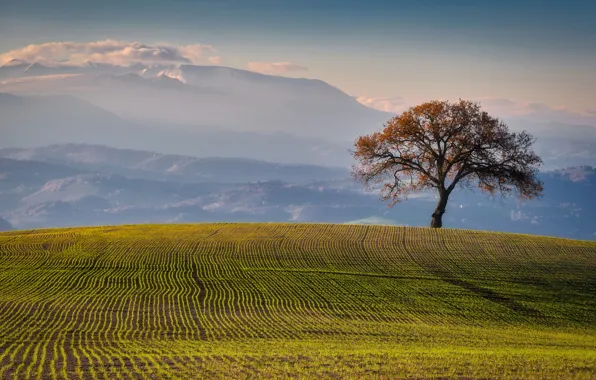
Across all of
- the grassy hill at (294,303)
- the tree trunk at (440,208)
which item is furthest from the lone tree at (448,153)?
the grassy hill at (294,303)

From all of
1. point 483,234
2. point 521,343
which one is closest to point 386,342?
point 521,343

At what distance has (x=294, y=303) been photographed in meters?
46.6

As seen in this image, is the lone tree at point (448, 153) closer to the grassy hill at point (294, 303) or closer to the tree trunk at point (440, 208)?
the tree trunk at point (440, 208)

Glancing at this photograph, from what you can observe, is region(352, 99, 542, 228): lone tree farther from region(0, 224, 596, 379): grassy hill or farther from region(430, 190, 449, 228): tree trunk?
region(0, 224, 596, 379): grassy hill

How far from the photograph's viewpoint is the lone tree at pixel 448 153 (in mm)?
72625

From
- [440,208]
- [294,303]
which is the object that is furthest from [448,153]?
[294,303]

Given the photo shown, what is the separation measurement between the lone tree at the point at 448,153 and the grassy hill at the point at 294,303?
4.79 metres

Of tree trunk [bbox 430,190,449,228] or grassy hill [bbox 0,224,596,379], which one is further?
tree trunk [bbox 430,190,449,228]

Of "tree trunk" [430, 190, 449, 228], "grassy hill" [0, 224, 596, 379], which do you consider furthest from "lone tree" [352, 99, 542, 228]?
"grassy hill" [0, 224, 596, 379]

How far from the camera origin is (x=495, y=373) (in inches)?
1058

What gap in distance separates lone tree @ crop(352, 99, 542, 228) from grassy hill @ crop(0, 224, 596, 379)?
4.79 meters

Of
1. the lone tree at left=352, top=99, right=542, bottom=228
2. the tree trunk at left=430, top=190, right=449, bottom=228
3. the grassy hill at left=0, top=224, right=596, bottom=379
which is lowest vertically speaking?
the grassy hill at left=0, top=224, right=596, bottom=379

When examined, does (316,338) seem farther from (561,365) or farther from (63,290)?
(63,290)

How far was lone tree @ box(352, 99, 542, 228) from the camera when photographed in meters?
72.6
